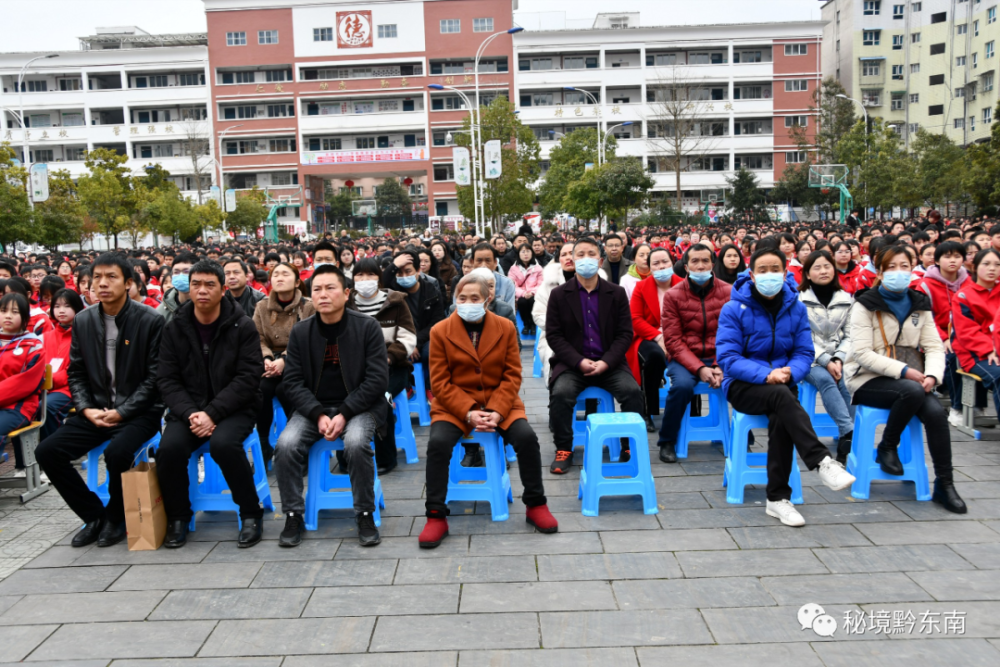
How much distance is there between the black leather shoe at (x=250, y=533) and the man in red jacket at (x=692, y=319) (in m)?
2.97

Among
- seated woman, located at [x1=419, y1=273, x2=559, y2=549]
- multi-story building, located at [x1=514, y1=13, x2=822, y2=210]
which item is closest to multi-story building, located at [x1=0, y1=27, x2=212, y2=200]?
multi-story building, located at [x1=514, y1=13, x2=822, y2=210]

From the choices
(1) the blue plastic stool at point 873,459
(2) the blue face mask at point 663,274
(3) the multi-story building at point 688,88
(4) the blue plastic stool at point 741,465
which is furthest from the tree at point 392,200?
(1) the blue plastic stool at point 873,459

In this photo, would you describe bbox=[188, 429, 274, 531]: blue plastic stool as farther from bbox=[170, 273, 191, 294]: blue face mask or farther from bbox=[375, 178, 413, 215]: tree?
bbox=[375, 178, 413, 215]: tree

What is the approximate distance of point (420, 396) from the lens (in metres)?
7.25

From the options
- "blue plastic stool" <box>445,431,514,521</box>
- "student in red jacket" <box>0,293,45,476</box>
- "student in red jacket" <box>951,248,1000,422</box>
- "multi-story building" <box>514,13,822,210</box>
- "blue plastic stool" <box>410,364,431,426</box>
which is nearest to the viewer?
"blue plastic stool" <box>445,431,514,521</box>

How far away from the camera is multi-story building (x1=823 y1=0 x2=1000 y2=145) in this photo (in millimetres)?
48656

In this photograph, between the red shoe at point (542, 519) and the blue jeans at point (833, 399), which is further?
the blue jeans at point (833, 399)

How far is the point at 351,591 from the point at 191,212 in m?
37.1

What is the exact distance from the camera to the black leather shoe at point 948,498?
475 centimetres

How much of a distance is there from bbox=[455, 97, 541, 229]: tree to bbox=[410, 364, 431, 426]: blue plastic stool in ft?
83.5

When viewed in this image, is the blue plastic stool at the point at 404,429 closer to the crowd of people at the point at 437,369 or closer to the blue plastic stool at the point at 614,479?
the crowd of people at the point at 437,369

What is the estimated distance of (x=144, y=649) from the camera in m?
3.50

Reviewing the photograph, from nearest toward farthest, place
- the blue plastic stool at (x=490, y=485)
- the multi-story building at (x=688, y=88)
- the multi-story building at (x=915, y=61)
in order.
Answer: the blue plastic stool at (x=490, y=485) < the multi-story building at (x=915, y=61) < the multi-story building at (x=688, y=88)

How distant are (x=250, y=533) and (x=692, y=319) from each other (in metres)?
3.57
